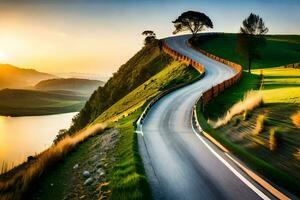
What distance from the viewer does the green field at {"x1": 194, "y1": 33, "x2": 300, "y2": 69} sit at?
75100mm

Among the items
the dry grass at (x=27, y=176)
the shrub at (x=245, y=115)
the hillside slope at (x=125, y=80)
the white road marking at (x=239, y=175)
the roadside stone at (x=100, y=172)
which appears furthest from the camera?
the hillside slope at (x=125, y=80)

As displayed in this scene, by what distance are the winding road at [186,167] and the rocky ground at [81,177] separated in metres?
1.60

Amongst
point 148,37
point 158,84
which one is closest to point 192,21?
point 148,37

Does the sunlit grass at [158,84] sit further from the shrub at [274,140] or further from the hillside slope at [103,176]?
the shrub at [274,140]

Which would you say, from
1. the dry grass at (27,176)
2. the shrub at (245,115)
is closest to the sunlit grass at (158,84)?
the shrub at (245,115)

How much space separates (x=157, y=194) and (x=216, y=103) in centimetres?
2018

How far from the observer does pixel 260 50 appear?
288 feet

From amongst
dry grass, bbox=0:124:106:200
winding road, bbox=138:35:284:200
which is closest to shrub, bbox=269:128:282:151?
winding road, bbox=138:35:284:200

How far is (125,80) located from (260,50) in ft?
124

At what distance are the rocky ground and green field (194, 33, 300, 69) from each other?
182 ft

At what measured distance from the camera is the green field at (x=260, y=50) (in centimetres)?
7510

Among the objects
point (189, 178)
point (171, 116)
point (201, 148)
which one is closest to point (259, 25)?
point (171, 116)

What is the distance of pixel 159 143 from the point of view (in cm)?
1644

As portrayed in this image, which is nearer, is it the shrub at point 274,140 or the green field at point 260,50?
the shrub at point 274,140
